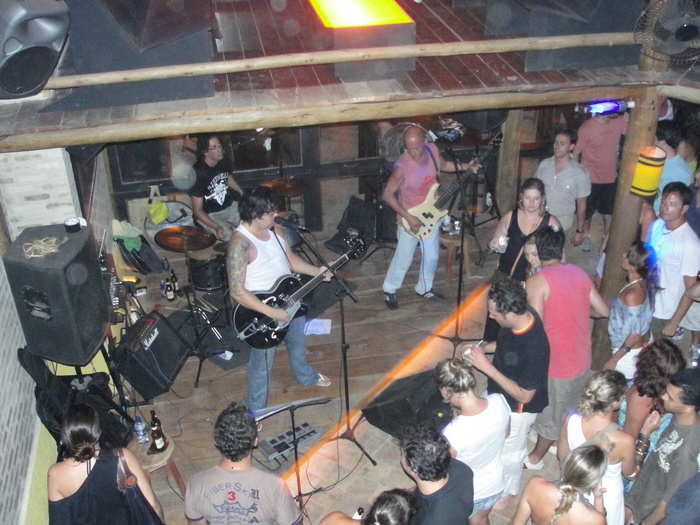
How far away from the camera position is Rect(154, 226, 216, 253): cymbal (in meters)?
6.86

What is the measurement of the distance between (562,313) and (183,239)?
381 cm

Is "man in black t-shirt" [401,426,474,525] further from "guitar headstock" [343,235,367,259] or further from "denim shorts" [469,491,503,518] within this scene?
"guitar headstock" [343,235,367,259]

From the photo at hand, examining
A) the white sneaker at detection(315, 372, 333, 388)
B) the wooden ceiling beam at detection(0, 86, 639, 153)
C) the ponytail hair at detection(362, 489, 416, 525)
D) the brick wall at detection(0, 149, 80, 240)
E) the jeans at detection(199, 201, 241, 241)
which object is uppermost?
the wooden ceiling beam at detection(0, 86, 639, 153)

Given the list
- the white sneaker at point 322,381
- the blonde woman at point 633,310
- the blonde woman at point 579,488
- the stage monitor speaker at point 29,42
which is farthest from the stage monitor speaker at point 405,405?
the stage monitor speaker at point 29,42

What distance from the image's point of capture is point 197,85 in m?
5.17

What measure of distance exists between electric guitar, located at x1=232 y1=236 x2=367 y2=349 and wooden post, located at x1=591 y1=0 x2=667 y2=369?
97.6 inches

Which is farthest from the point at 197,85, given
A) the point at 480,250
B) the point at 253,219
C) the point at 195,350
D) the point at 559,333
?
the point at 480,250

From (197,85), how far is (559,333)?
10.4 feet

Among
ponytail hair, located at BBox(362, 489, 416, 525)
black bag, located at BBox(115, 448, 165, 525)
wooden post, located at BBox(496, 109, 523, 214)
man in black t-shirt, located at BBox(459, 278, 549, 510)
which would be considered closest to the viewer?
ponytail hair, located at BBox(362, 489, 416, 525)

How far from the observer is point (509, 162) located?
29.0 ft

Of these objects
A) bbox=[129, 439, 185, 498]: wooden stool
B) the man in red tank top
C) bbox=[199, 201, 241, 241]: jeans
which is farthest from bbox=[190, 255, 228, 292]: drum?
the man in red tank top

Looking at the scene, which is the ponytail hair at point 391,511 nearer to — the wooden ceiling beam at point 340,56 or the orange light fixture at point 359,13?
the wooden ceiling beam at point 340,56

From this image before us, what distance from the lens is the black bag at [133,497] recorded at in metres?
3.91

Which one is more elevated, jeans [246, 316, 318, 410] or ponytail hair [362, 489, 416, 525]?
ponytail hair [362, 489, 416, 525]
